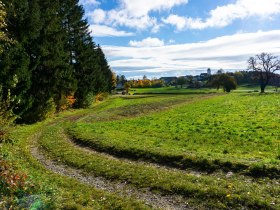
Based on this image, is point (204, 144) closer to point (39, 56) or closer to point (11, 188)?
point (11, 188)

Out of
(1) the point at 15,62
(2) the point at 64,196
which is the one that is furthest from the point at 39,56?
(2) the point at 64,196

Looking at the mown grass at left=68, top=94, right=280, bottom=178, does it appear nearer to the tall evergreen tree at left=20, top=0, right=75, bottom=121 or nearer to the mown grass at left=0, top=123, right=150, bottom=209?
the mown grass at left=0, top=123, right=150, bottom=209

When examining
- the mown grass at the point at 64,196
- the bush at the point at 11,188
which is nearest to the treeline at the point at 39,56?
the mown grass at the point at 64,196

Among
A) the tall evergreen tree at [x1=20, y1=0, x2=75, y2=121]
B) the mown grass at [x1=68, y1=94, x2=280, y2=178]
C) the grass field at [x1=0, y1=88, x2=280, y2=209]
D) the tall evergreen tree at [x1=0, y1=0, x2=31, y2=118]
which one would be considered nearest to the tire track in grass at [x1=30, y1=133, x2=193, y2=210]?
the grass field at [x1=0, y1=88, x2=280, y2=209]

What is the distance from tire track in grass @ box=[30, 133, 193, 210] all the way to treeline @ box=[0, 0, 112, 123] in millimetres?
4977

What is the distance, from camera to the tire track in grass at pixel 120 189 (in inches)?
433

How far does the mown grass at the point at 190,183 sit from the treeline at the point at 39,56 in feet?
20.9

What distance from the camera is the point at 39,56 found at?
3083cm

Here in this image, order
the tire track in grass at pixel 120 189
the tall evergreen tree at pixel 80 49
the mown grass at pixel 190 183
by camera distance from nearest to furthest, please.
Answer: the mown grass at pixel 190 183, the tire track in grass at pixel 120 189, the tall evergreen tree at pixel 80 49

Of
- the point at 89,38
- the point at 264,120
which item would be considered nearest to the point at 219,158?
the point at 264,120

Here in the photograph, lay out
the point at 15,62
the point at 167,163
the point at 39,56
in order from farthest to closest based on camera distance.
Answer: the point at 39,56 < the point at 15,62 < the point at 167,163

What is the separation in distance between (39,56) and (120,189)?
22092 millimetres

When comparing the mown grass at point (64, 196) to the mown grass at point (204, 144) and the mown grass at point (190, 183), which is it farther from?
the mown grass at point (204, 144)

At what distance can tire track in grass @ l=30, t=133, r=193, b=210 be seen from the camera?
1099 cm
